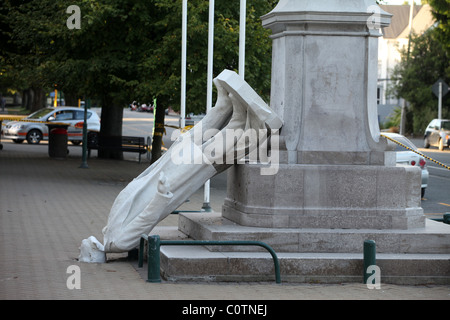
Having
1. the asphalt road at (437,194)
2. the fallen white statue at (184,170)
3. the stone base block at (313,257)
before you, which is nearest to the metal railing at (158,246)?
the stone base block at (313,257)

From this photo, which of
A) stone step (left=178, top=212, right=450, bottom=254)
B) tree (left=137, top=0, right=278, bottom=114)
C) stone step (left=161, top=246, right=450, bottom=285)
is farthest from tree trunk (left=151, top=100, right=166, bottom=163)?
stone step (left=161, top=246, right=450, bottom=285)

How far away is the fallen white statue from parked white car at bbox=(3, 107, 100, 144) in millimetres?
25903

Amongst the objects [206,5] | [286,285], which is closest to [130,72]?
[206,5]

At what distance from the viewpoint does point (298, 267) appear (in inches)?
385

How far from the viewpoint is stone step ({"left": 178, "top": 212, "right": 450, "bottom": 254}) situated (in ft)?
33.4

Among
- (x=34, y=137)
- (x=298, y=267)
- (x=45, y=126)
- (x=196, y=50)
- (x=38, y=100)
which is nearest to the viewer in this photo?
(x=298, y=267)

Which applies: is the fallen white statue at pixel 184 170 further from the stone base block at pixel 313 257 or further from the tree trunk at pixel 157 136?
the tree trunk at pixel 157 136

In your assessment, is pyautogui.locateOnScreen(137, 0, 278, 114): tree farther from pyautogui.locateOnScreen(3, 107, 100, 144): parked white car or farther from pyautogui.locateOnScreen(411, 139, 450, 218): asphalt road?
pyautogui.locateOnScreen(3, 107, 100, 144): parked white car

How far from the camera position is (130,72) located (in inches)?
875

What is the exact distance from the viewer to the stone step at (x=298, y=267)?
959 centimetres

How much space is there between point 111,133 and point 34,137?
9.72 meters

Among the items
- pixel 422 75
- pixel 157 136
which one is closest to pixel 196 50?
pixel 157 136

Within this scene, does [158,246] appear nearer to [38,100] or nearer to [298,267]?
[298,267]

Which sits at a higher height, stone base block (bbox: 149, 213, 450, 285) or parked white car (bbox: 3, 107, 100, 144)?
parked white car (bbox: 3, 107, 100, 144)
